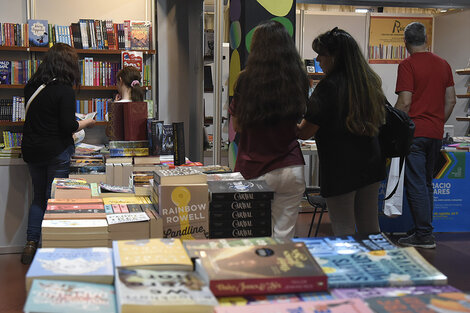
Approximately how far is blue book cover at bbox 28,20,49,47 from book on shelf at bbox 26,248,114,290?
4.69 meters

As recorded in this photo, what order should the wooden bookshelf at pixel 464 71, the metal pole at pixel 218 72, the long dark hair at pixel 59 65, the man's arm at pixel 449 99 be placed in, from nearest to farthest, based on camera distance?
1. the long dark hair at pixel 59 65
2. the metal pole at pixel 218 72
3. the man's arm at pixel 449 99
4. the wooden bookshelf at pixel 464 71

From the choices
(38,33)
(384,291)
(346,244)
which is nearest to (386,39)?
(38,33)

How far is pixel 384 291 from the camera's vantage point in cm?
116

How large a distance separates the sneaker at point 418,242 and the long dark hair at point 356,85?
2313mm

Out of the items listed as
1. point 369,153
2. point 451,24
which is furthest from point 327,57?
point 451,24

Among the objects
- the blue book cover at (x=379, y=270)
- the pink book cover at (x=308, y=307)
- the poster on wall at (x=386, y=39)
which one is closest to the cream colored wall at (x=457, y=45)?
the poster on wall at (x=386, y=39)

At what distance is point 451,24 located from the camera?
776 centimetres

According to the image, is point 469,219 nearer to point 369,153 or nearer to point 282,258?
point 369,153

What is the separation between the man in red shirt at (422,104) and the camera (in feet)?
14.0

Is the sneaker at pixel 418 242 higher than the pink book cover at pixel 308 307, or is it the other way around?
the pink book cover at pixel 308 307

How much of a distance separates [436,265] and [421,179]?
0.73 metres

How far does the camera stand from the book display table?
492cm

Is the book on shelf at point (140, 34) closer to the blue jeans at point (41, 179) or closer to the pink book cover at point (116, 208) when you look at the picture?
the blue jeans at point (41, 179)

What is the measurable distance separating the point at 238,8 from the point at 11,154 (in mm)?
2352
